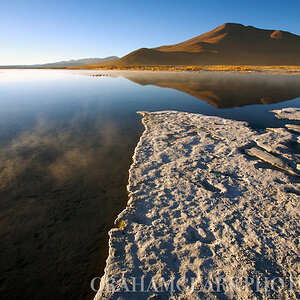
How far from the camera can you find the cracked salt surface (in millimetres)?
2537

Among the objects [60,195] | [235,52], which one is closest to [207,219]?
[60,195]

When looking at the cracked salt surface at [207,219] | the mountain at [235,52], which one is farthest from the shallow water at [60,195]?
the mountain at [235,52]

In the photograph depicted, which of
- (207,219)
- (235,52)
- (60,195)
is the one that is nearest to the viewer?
(207,219)

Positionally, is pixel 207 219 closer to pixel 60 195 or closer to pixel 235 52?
pixel 60 195

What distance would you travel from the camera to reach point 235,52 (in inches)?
4887

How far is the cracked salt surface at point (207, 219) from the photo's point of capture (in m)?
2.54

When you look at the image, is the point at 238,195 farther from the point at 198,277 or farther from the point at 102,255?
the point at 102,255

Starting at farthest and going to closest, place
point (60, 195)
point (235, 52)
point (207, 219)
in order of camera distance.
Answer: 1. point (235, 52)
2. point (60, 195)
3. point (207, 219)

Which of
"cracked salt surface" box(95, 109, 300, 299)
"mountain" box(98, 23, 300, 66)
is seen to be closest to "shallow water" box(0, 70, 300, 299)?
"cracked salt surface" box(95, 109, 300, 299)

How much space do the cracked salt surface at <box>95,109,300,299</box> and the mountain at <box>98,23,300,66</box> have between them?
359 feet

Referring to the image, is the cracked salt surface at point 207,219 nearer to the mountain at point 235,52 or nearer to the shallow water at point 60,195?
the shallow water at point 60,195

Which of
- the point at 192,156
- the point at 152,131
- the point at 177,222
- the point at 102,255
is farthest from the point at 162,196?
the point at 152,131

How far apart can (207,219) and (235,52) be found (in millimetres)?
150066

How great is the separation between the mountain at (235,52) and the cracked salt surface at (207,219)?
4311 inches
